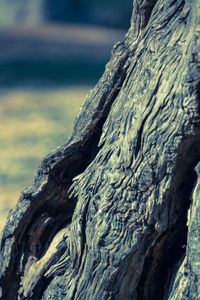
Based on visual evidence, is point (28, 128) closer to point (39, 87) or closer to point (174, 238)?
point (39, 87)

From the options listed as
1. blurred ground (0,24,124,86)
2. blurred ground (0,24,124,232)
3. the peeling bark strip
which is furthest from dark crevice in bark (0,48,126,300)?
blurred ground (0,24,124,86)

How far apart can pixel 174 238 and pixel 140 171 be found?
128 millimetres

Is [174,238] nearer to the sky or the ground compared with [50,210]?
nearer to the ground

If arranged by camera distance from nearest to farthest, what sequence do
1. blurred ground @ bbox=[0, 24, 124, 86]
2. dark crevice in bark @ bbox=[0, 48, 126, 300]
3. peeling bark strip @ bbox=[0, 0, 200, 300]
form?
peeling bark strip @ bbox=[0, 0, 200, 300]
dark crevice in bark @ bbox=[0, 48, 126, 300]
blurred ground @ bbox=[0, 24, 124, 86]

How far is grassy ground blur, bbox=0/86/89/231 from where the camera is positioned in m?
2.42

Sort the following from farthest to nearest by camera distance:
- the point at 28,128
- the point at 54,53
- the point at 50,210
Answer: the point at 54,53 → the point at 28,128 → the point at 50,210

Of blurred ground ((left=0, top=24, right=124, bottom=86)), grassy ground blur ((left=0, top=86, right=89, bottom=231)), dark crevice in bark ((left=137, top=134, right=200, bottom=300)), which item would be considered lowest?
dark crevice in bark ((left=137, top=134, right=200, bottom=300))

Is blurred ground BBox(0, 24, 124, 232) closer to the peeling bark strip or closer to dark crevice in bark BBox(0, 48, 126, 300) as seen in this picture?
dark crevice in bark BBox(0, 48, 126, 300)

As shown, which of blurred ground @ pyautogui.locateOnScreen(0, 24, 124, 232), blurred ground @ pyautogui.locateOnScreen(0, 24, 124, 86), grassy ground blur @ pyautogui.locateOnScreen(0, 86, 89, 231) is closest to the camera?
grassy ground blur @ pyautogui.locateOnScreen(0, 86, 89, 231)

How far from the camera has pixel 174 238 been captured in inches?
30.8

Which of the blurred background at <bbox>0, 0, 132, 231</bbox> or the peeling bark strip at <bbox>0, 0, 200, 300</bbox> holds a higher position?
the blurred background at <bbox>0, 0, 132, 231</bbox>

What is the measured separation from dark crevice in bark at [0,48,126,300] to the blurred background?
40.3 inches

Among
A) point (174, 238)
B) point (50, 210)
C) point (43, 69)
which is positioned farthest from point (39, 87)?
point (174, 238)

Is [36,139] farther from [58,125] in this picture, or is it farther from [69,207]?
[69,207]
